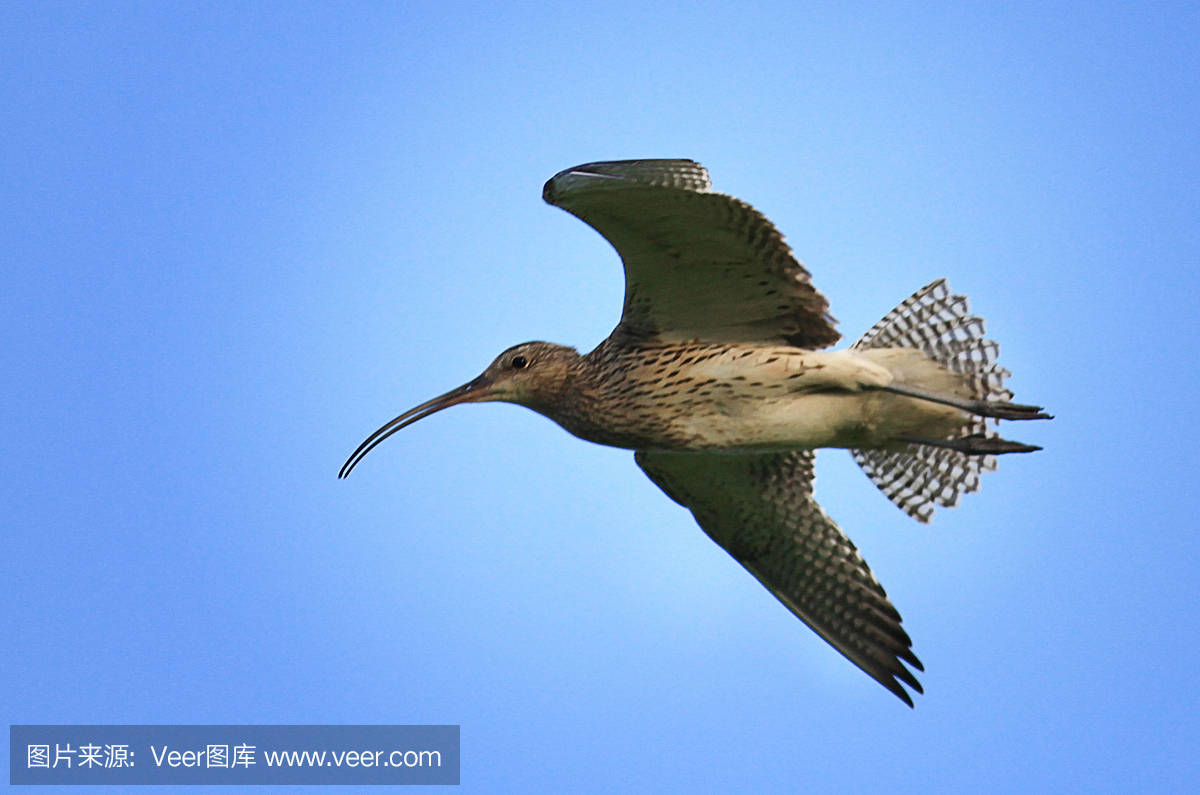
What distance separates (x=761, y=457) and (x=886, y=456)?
840 mm

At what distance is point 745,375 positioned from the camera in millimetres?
6965

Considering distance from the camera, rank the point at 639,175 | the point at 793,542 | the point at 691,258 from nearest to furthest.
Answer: the point at 639,175
the point at 691,258
the point at 793,542

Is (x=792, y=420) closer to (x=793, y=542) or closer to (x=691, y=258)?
(x=691, y=258)

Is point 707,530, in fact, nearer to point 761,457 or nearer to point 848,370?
point 761,457

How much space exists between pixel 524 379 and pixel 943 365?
2.37m

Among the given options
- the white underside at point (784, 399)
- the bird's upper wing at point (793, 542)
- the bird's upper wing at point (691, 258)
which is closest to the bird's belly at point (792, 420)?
the white underside at point (784, 399)

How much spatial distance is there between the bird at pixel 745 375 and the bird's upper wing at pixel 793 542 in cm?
1

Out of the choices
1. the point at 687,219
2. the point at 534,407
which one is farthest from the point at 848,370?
the point at 534,407

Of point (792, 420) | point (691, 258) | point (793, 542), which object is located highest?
point (691, 258)

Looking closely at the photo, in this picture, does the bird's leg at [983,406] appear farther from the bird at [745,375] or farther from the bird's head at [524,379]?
the bird's head at [524,379]

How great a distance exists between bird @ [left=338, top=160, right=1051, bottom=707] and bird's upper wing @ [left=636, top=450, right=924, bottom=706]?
0.04 ft

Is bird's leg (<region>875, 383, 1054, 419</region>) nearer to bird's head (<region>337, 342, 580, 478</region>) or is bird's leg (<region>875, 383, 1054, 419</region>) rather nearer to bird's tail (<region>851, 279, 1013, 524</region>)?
bird's tail (<region>851, 279, 1013, 524</region>)

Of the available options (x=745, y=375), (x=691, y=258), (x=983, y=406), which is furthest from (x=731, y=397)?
(x=983, y=406)

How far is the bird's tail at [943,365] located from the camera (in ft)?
24.7
